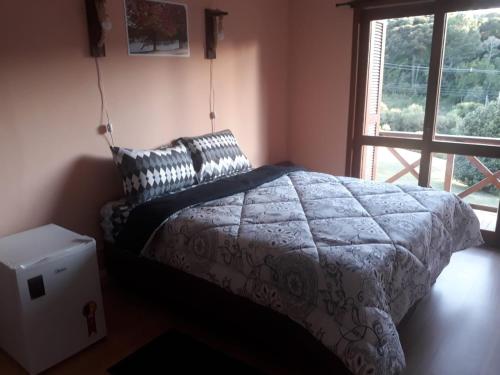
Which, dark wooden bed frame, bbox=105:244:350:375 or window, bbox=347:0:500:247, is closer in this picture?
dark wooden bed frame, bbox=105:244:350:375

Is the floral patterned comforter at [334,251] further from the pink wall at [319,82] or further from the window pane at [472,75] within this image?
the pink wall at [319,82]

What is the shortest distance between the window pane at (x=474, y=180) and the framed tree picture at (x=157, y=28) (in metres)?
2.40

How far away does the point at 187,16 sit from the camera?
3.10m

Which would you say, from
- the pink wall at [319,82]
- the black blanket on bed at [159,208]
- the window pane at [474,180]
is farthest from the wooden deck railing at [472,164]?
the black blanket on bed at [159,208]

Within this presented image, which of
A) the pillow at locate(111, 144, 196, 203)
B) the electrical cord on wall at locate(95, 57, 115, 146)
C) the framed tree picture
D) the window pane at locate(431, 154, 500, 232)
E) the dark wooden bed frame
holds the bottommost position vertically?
the dark wooden bed frame

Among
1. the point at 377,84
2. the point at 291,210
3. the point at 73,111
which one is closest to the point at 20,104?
the point at 73,111

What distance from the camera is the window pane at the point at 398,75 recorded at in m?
3.55

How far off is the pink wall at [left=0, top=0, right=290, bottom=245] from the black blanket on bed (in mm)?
437

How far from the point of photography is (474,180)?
3.57 metres

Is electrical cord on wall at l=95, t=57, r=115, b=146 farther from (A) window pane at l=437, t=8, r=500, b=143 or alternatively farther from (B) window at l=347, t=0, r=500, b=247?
(A) window pane at l=437, t=8, r=500, b=143

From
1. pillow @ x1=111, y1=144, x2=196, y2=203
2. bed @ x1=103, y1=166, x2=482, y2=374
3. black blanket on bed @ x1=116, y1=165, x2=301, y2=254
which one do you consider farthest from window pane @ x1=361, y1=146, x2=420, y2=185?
pillow @ x1=111, y1=144, x2=196, y2=203

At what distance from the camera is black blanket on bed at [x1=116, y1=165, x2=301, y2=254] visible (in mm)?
2346

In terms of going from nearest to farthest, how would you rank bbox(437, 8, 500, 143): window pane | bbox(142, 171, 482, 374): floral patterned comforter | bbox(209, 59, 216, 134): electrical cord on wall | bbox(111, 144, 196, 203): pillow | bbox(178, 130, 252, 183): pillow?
bbox(142, 171, 482, 374): floral patterned comforter, bbox(111, 144, 196, 203): pillow, bbox(178, 130, 252, 183): pillow, bbox(437, 8, 500, 143): window pane, bbox(209, 59, 216, 134): electrical cord on wall

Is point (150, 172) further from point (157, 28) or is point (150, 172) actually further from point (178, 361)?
point (178, 361)
